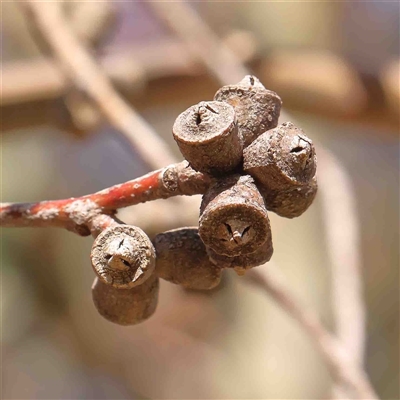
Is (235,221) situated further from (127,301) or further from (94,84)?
(94,84)

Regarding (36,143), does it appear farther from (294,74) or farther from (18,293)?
(294,74)

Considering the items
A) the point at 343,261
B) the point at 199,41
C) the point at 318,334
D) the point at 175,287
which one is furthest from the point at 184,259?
the point at 175,287

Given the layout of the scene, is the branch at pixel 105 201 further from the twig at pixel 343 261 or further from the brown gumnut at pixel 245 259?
the twig at pixel 343 261

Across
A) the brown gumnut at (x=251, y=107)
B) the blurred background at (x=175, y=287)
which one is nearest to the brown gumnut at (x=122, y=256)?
the brown gumnut at (x=251, y=107)

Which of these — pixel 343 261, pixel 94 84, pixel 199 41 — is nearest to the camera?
pixel 343 261

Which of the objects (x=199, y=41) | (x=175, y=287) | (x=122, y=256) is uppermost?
(x=199, y=41)

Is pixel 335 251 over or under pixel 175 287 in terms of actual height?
under
